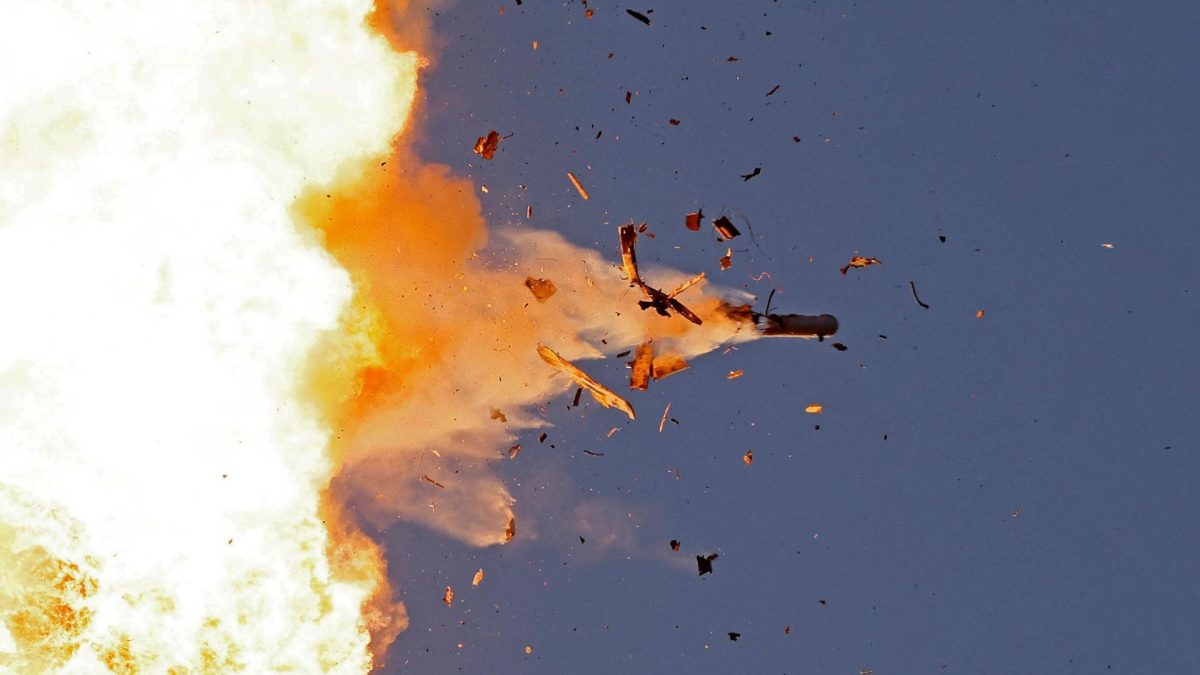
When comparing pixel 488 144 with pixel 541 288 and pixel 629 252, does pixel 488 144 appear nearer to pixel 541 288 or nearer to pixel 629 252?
pixel 541 288

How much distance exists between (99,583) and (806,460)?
187 inches

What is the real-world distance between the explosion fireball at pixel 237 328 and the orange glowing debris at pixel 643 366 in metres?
0.08

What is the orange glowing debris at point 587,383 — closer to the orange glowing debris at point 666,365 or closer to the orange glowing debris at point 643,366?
the orange glowing debris at point 643,366

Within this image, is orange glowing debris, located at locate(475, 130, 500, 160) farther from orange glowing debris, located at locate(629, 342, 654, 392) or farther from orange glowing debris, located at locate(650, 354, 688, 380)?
orange glowing debris, located at locate(650, 354, 688, 380)

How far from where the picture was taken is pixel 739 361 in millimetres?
4207

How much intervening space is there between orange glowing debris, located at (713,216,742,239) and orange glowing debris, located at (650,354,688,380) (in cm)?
85

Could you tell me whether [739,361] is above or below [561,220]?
below

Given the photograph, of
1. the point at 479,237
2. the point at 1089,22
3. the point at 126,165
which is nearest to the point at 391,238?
the point at 479,237

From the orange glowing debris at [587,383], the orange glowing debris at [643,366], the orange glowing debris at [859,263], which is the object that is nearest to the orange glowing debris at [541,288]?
the orange glowing debris at [587,383]

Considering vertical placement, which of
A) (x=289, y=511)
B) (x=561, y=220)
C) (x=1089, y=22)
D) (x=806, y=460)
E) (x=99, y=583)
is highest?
(x=1089, y=22)

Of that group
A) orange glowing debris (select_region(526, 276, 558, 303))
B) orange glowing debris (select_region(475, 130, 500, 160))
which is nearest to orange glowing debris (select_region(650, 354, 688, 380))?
orange glowing debris (select_region(526, 276, 558, 303))

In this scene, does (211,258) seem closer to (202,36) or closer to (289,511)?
(202,36)

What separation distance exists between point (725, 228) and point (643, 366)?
A: 1040 mm

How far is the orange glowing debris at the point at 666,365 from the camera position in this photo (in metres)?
4.21
